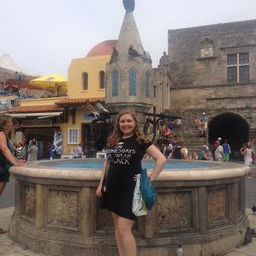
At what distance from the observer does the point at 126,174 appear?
3971 millimetres

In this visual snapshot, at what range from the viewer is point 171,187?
497 centimetres

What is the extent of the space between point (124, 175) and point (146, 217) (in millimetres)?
1120

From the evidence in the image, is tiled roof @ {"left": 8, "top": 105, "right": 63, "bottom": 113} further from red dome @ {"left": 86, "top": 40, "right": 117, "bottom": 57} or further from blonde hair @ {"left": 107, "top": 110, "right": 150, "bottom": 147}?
blonde hair @ {"left": 107, "top": 110, "right": 150, "bottom": 147}

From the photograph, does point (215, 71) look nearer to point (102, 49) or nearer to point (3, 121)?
point (102, 49)

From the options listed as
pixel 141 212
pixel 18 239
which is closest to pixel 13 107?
pixel 18 239

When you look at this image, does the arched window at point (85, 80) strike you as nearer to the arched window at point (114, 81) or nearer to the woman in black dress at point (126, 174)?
the arched window at point (114, 81)

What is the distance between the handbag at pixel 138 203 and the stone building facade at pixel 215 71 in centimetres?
2611

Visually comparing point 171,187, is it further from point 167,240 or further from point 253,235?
point 253,235

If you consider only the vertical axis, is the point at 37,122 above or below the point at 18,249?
above

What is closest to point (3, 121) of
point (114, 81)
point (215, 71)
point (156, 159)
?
point (156, 159)

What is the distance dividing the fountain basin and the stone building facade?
80.6ft

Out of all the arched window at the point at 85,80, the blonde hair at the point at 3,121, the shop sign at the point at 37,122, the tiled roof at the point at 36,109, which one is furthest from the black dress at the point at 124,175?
the arched window at the point at 85,80

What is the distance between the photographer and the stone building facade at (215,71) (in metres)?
30.7

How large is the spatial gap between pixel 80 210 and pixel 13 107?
2538 centimetres
